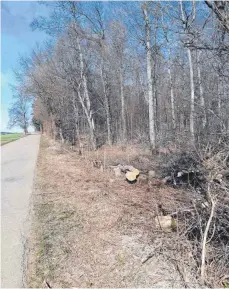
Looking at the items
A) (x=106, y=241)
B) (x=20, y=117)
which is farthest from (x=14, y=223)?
(x=20, y=117)

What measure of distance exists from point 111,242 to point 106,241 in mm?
88

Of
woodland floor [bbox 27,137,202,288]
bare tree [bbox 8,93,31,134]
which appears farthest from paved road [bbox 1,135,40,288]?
bare tree [bbox 8,93,31,134]

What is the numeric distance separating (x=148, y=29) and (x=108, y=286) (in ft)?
37.0

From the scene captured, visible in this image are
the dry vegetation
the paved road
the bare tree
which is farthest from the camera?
the bare tree

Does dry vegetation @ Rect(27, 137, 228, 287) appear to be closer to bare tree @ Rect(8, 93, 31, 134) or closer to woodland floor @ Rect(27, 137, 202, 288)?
woodland floor @ Rect(27, 137, 202, 288)

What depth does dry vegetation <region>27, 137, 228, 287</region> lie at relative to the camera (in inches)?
118

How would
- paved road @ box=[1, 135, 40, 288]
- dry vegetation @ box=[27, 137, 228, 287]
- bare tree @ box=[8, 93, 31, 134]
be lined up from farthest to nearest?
bare tree @ box=[8, 93, 31, 134], paved road @ box=[1, 135, 40, 288], dry vegetation @ box=[27, 137, 228, 287]

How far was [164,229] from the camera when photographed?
13.1 ft

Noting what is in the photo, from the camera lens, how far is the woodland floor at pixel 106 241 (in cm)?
300

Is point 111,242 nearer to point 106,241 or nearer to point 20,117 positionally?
point 106,241

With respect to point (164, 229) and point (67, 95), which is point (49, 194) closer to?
point (164, 229)

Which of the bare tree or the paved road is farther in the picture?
the bare tree

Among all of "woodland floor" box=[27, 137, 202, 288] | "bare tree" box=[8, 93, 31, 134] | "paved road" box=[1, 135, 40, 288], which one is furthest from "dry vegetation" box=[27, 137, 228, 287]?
"bare tree" box=[8, 93, 31, 134]

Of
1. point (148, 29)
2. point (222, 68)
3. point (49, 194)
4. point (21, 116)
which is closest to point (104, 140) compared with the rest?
point (148, 29)
